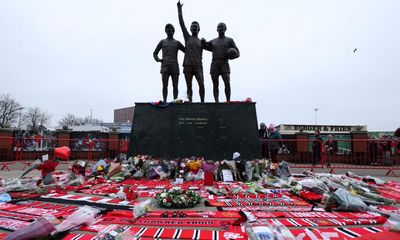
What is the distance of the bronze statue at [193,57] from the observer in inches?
360

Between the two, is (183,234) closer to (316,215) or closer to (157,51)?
(316,215)

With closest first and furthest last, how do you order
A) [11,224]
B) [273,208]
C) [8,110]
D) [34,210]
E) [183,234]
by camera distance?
[183,234], [11,224], [34,210], [273,208], [8,110]

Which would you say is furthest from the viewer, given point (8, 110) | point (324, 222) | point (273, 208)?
point (8, 110)

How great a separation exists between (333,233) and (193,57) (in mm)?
7306

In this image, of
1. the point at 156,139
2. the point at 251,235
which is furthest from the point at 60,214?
the point at 156,139

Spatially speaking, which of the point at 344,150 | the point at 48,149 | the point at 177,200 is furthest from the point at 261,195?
the point at 48,149

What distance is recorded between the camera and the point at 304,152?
14.4 m

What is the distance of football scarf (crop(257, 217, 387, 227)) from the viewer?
324 centimetres

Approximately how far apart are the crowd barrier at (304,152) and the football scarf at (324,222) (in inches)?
267

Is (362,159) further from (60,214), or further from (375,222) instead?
(60,214)

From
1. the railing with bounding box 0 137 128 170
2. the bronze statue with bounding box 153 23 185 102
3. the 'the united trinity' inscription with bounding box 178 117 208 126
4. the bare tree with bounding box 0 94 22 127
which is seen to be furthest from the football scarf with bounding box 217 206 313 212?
the bare tree with bounding box 0 94 22 127

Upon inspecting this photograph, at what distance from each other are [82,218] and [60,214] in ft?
2.35

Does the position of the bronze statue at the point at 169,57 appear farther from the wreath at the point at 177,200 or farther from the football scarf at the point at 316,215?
the football scarf at the point at 316,215

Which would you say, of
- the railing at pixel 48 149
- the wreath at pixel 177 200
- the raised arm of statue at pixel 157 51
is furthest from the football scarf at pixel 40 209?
the railing at pixel 48 149
